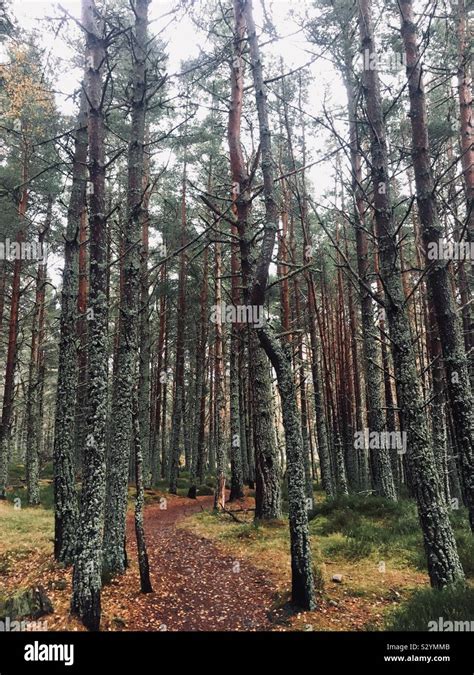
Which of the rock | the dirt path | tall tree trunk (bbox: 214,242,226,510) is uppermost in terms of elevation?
tall tree trunk (bbox: 214,242,226,510)

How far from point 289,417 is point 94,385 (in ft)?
8.75

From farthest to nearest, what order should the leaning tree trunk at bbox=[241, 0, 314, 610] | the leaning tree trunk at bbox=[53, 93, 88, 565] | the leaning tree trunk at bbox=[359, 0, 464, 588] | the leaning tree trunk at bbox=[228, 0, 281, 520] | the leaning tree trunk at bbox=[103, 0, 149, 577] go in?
1. the leaning tree trunk at bbox=[228, 0, 281, 520]
2. the leaning tree trunk at bbox=[53, 93, 88, 565]
3. the leaning tree trunk at bbox=[103, 0, 149, 577]
4. the leaning tree trunk at bbox=[241, 0, 314, 610]
5. the leaning tree trunk at bbox=[359, 0, 464, 588]

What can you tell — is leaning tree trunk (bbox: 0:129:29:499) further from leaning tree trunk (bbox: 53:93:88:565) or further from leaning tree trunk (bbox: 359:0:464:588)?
leaning tree trunk (bbox: 359:0:464:588)

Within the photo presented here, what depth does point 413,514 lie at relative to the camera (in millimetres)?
9938

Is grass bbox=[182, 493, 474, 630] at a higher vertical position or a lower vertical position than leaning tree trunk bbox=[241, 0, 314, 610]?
lower

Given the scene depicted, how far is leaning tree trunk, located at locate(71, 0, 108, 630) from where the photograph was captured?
16.4 feet

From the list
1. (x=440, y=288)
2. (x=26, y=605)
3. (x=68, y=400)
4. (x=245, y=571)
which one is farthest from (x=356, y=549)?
(x=68, y=400)

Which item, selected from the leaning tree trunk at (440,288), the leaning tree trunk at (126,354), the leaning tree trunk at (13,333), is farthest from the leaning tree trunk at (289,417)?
the leaning tree trunk at (13,333)

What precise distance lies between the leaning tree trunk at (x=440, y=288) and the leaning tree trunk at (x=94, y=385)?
A: 4.30 metres

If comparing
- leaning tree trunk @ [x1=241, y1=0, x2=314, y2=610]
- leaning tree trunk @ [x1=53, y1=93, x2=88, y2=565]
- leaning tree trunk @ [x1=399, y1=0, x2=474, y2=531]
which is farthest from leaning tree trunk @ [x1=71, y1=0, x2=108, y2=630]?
leaning tree trunk @ [x1=399, y1=0, x2=474, y2=531]

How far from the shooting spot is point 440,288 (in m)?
5.05

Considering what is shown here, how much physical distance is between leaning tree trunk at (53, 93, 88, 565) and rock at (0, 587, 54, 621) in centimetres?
201

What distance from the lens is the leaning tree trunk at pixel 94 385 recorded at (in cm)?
499

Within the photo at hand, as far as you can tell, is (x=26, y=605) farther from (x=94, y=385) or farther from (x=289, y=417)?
(x=289, y=417)
